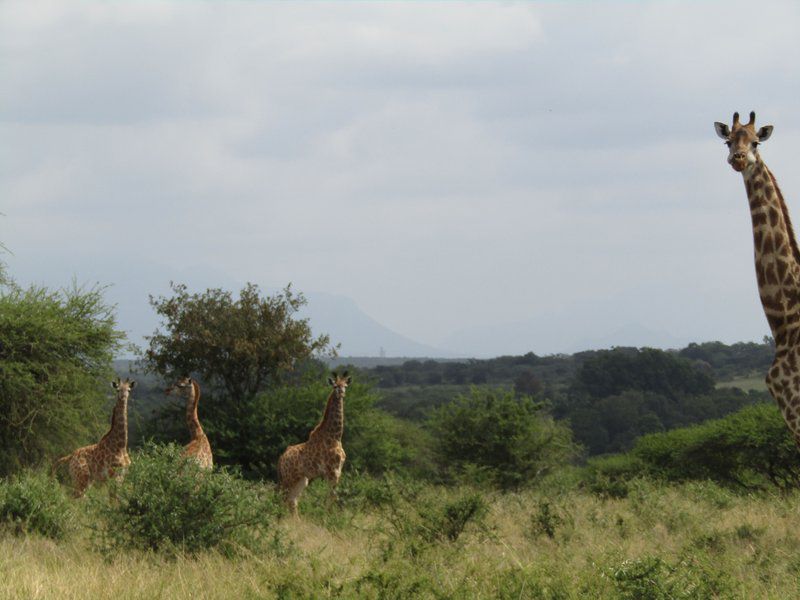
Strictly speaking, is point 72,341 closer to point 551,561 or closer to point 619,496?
point 619,496

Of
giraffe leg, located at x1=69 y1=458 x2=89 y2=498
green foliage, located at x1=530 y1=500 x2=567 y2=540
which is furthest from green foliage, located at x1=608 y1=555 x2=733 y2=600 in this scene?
giraffe leg, located at x1=69 y1=458 x2=89 y2=498

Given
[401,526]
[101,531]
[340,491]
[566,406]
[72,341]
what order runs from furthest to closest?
1. [566,406]
2. [72,341]
3. [340,491]
4. [401,526]
5. [101,531]

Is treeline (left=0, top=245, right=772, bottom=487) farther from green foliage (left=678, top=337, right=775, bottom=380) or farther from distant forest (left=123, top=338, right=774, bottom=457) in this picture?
green foliage (left=678, top=337, right=775, bottom=380)

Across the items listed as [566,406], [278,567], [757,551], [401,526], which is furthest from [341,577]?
[566,406]

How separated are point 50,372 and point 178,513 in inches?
349

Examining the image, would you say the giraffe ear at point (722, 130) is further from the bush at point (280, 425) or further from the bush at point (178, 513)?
the bush at point (280, 425)

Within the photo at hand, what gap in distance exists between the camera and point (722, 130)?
9273mm

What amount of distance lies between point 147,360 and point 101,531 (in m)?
16.4

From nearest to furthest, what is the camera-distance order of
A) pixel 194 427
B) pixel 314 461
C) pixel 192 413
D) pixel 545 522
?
pixel 545 522, pixel 314 461, pixel 194 427, pixel 192 413

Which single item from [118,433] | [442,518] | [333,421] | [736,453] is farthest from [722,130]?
[736,453]

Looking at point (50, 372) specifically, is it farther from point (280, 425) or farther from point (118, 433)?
point (280, 425)

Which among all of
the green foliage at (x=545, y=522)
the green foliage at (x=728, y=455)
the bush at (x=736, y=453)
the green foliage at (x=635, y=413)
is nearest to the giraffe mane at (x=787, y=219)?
the green foliage at (x=545, y=522)

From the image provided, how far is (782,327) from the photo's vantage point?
9266 millimetres

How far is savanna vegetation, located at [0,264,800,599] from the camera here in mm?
9297
